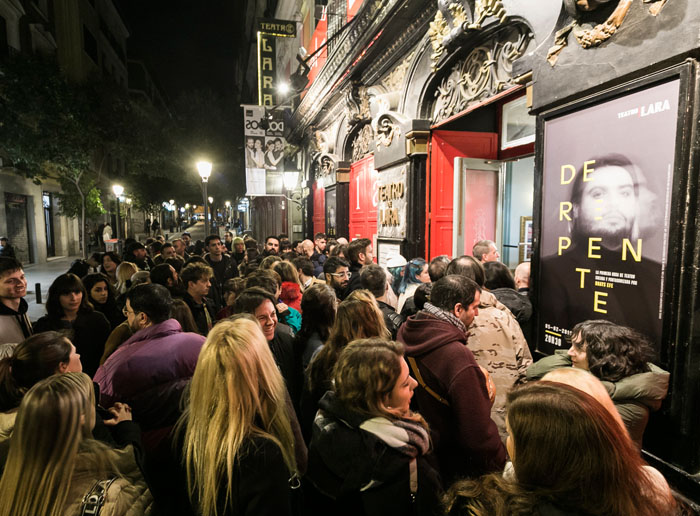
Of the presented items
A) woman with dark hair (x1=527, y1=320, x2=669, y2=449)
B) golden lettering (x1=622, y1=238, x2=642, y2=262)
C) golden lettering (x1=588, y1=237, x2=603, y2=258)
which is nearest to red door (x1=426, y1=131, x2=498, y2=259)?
golden lettering (x1=588, y1=237, x2=603, y2=258)

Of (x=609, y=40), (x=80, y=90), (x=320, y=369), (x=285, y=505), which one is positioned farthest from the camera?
(x=80, y=90)

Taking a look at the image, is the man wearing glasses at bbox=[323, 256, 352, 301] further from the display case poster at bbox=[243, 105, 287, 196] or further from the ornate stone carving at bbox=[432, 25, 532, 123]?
the display case poster at bbox=[243, 105, 287, 196]

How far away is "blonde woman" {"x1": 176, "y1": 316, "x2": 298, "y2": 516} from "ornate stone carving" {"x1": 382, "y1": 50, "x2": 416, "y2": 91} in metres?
6.54

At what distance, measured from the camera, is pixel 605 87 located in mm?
3107

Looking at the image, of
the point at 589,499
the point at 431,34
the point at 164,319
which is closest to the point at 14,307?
the point at 164,319

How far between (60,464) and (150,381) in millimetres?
1010

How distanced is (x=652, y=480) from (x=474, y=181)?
225 inches

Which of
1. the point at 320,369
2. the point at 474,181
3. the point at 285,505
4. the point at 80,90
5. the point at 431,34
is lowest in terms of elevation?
the point at 285,505

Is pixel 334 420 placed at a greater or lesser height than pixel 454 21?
lesser

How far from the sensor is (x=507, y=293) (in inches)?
153

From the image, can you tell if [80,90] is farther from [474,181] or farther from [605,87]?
[605,87]

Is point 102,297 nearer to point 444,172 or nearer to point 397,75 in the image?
point 444,172

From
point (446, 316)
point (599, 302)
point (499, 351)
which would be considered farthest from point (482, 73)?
point (446, 316)

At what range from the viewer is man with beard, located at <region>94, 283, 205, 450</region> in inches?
92.7
